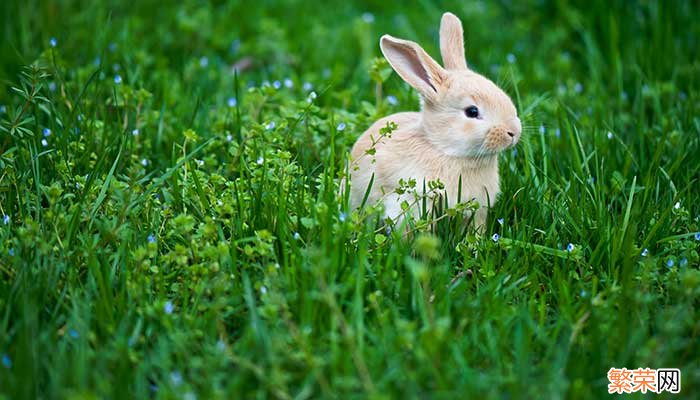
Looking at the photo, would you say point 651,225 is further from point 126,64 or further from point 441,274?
point 126,64

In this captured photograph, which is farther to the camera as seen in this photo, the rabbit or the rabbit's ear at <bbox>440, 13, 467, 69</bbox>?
the rabbit's ear at <bbox>440, 13, 467, 69</bbox>

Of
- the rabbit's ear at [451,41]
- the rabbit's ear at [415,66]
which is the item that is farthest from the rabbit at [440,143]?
the rabbit's ear at [451,41]

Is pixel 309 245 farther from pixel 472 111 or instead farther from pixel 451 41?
pixel 451 41

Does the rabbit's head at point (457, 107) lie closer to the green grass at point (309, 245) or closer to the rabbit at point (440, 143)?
the rabbit at point (440, 143)

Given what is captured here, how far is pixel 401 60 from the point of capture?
12.6 ft

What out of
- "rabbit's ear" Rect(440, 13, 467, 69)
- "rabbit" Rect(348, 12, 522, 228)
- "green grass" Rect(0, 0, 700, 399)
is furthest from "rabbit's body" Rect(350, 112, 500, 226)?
"rabbit's ear" Rect(440, 13, 467, 69)

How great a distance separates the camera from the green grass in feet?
9.20

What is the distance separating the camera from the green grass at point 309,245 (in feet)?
9.20

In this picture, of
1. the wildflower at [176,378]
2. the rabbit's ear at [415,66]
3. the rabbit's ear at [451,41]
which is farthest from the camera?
the rabbit's ear at [451,41]

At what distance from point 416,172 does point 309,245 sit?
25.0 inches

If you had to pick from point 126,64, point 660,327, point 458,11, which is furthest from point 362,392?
point 458,11

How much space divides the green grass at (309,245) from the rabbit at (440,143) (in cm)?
16

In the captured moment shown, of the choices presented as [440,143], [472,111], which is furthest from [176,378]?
[472,111]

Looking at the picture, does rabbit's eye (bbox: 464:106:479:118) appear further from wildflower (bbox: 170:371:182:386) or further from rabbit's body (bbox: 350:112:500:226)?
wildflower (bbox: 170:371:182:386)
